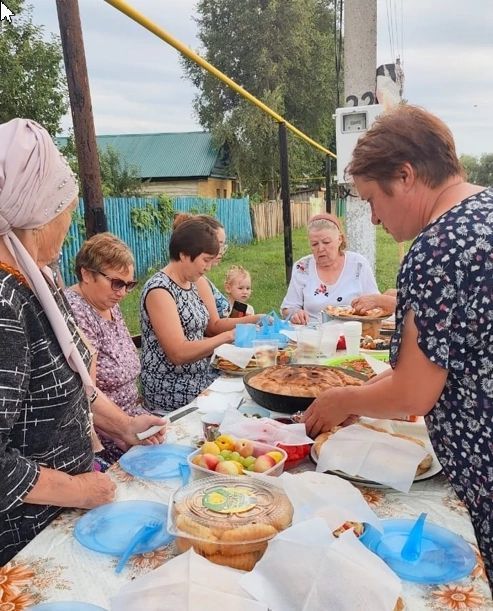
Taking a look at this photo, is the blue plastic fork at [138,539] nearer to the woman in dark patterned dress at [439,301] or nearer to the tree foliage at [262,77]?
the woman in dark patterned dress at [439,301]

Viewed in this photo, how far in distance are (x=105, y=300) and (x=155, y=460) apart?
1.24 metres

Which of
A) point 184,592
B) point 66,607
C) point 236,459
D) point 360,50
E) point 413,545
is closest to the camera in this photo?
point 184,592

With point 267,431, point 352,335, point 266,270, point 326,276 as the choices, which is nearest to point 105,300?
point 352,335

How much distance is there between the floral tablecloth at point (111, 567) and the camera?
108 centimetres

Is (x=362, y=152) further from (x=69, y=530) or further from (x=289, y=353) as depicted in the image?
(x=289, y=353)

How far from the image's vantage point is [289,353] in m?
2.98

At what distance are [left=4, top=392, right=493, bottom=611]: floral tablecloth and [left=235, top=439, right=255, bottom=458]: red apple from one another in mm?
213

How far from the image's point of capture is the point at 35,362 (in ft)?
4.50

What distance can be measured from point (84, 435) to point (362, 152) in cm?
110

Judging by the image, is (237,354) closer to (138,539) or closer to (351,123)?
(138,539)

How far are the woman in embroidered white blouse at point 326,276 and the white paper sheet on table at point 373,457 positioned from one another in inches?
107

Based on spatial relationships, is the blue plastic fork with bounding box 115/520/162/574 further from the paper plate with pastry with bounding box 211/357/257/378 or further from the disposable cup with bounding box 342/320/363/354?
the disposable cup with bounding box 342/320/363/354

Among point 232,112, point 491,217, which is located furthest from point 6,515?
point 232,112

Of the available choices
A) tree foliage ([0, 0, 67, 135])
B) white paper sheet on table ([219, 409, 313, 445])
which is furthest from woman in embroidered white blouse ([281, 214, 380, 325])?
tree foliage ([0, 0, 67, 135])
